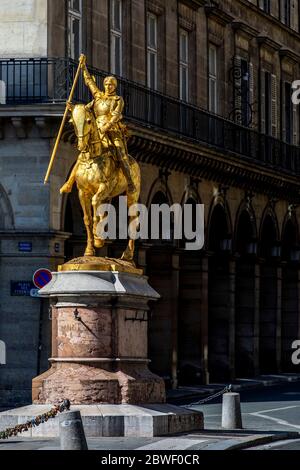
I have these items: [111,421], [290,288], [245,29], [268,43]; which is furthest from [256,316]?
[111,421]

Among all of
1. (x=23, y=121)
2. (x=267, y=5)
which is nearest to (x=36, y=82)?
(x=23, y=121)

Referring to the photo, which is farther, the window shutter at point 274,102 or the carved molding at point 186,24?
the window shutter at point 274,102

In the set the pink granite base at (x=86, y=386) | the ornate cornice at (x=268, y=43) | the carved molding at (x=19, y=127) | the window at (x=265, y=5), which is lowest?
the pink granite base at (x=86, y=386)

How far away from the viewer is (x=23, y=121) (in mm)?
40156

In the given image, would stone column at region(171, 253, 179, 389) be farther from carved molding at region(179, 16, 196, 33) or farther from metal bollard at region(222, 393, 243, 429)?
metal bollard at region(222, 393, 243, 429)

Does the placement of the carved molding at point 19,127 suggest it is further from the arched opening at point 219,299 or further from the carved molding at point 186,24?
the arched opening at point 219,299

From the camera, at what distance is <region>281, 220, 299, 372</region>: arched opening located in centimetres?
6053

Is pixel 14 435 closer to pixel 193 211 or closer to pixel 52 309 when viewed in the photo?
pixel 52 309

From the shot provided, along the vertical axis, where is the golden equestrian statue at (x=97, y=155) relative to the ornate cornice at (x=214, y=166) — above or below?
below

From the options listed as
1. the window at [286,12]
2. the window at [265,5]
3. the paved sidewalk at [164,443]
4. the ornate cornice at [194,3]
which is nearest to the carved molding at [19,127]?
the ornate cornice at [194,3]

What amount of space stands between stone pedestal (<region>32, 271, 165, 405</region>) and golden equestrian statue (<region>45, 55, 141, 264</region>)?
97cm

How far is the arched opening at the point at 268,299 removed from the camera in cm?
5809

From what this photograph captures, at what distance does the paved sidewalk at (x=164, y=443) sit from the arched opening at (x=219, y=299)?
2452cm

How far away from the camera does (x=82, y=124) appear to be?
2847 centimetres
